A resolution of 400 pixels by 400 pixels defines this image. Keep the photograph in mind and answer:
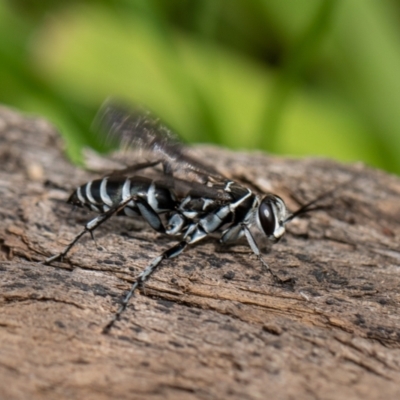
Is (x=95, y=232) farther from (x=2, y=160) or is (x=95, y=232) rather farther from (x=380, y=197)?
(x=380, y=197)

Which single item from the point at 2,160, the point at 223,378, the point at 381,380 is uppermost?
the point at 381,380

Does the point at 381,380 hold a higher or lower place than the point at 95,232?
higher

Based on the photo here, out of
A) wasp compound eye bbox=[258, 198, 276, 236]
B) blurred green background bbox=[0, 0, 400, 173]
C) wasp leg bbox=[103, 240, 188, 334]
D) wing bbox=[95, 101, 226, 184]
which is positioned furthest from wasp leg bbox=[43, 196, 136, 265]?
blurred green background bbox=[0, 0, 400, 173]

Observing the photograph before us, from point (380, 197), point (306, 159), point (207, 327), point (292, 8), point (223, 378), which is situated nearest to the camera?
point (223, 378)

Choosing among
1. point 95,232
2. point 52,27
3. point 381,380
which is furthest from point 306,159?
point 52,27

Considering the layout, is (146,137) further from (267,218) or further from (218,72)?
(218,72)

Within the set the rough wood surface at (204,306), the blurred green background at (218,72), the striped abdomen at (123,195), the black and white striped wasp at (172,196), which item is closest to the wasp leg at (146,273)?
the rough wood surface at (204,306)

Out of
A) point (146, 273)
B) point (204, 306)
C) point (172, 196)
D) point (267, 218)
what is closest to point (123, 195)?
point (172, 196)

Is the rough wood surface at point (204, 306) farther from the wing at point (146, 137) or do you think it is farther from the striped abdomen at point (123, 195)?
the wing at point (146, 137)
